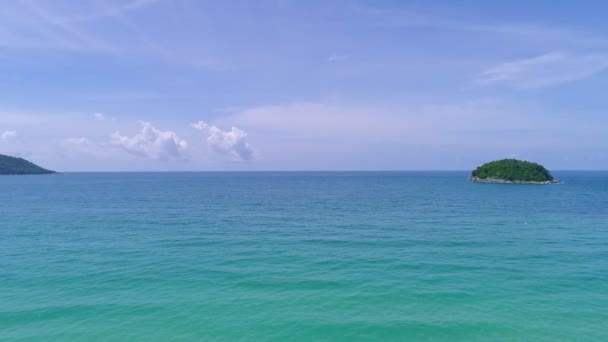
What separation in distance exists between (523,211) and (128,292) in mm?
66566

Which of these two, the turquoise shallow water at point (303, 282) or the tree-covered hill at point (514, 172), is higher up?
the tree-covered hill at point (514, 172)

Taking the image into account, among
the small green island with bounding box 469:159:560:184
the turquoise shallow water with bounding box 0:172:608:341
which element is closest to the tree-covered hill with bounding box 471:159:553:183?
the small green island with bounding box 469:159:560:184

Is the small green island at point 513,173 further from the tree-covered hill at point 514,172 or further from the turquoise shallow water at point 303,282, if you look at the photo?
the turquoise shallow water at point 303,282

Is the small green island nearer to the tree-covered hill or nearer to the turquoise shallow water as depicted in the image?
the tree-covered hill

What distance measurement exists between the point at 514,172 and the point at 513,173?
2.61 ft

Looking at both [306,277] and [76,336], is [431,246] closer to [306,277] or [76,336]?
[306,277]

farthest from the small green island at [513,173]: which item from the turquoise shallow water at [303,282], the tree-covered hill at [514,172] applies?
the turquoise shallow water at [303,282]

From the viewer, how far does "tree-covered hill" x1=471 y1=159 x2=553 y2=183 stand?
147 metres

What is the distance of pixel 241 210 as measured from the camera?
209 feet

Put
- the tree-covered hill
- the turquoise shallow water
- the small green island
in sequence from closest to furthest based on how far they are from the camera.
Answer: the turquoise shallow water
the small green island
the tree-covered hill

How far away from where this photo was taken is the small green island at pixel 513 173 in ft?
481

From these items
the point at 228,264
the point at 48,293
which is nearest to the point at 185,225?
the point at 228,264

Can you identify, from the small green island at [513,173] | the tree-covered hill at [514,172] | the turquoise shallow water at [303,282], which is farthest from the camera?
the tree-covered hill at [514,172]

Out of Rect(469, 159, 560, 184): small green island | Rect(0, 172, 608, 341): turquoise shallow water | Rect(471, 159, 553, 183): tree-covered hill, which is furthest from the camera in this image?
Rect(471, 159, 553, 183): tree-covered hill
